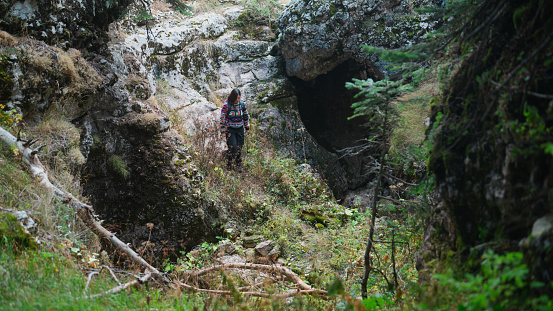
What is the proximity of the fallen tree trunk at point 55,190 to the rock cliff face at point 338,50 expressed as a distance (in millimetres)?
5275

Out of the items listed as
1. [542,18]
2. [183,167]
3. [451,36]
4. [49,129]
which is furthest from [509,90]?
[49,129]

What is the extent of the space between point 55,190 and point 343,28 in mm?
7912

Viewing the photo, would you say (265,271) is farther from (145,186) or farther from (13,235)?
(13,235)

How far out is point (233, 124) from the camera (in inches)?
283

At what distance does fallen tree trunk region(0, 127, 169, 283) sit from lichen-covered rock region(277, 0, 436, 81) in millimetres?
7357

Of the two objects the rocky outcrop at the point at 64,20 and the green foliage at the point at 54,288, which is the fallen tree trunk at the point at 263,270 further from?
the rocky outcrop at the point at 64,20

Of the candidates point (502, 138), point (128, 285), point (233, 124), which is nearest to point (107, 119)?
point (233, 124)

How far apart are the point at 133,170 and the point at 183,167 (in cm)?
81

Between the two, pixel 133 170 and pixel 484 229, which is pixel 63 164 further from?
pixel 484 229

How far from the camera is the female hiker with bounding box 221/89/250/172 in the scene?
23.2 feet

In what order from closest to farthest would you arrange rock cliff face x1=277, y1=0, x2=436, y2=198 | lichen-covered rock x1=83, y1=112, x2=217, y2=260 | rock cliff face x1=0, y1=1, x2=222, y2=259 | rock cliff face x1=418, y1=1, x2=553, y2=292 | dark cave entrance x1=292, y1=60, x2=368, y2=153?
rock cliff face x1=418, y1=1, x2=553, y2=292
rock cliff face x1=0, y1=1, x2=222, y2=259
lichen-covered rock x1=83, y1=112, x2=217, y2=260
rock cliff face x1=277, y1=0, x2=436, y2=198
dark cave entrance x1=292, y1=60, x2=368, y2=153

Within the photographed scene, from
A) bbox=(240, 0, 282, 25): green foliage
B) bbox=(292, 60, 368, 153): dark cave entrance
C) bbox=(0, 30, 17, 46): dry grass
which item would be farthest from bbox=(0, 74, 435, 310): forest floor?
bbox=(240, 0, 282, 25): green foliage

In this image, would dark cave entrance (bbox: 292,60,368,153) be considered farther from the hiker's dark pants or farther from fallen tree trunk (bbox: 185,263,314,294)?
fallen tree trunk (bbox: 185,263,314,294)

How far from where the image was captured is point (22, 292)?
225 centimetres
